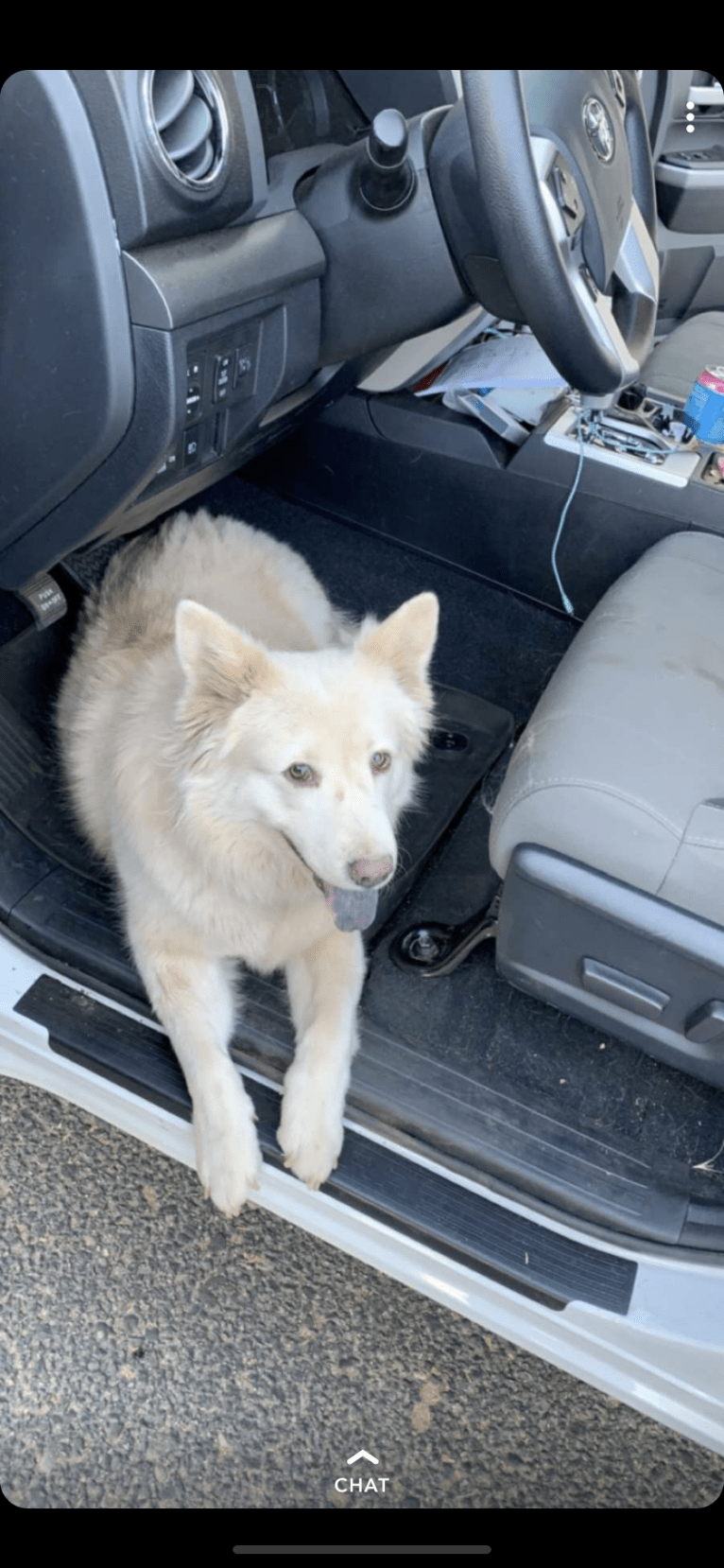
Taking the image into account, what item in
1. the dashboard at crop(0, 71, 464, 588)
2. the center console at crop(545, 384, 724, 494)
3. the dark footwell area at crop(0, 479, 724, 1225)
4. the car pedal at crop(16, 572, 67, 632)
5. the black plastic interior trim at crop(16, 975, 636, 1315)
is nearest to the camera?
the dashboard at crop(0, 71, 464, 588)

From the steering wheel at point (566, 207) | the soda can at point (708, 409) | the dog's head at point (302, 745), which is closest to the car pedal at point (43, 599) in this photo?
the dog's head at point (302, 745)

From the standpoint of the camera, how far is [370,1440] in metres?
1.90

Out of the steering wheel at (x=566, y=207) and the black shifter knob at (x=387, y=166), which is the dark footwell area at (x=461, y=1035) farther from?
the black shifter knob at (x=387, y=166)

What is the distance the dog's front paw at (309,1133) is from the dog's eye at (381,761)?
0.53 meters

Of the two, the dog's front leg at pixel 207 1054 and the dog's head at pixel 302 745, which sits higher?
the dog's head at pixel 302 745

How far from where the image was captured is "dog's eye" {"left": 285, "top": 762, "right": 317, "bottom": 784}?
167 centimetres

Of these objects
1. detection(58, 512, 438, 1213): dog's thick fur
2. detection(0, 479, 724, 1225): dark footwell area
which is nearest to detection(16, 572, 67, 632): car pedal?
detection(58, 512, 438, 1213): dog's thick fur

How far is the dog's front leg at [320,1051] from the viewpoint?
1.78 m

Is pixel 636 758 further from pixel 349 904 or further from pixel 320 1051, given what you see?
pixel 320 1051

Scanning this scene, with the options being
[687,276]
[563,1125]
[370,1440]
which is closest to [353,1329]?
[370,1440]

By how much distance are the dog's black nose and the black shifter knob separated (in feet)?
3.63

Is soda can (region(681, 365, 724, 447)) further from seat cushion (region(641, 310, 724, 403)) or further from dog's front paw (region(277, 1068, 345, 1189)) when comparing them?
dog's front paw (region(277, 1068, 345, 1189))

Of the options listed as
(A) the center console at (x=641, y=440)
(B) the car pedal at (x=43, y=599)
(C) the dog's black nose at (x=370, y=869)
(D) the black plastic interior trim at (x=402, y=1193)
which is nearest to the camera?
(C) the dog's black nose at (x=370, y=869)

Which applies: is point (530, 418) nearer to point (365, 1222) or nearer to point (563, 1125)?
point (563, 1125)
